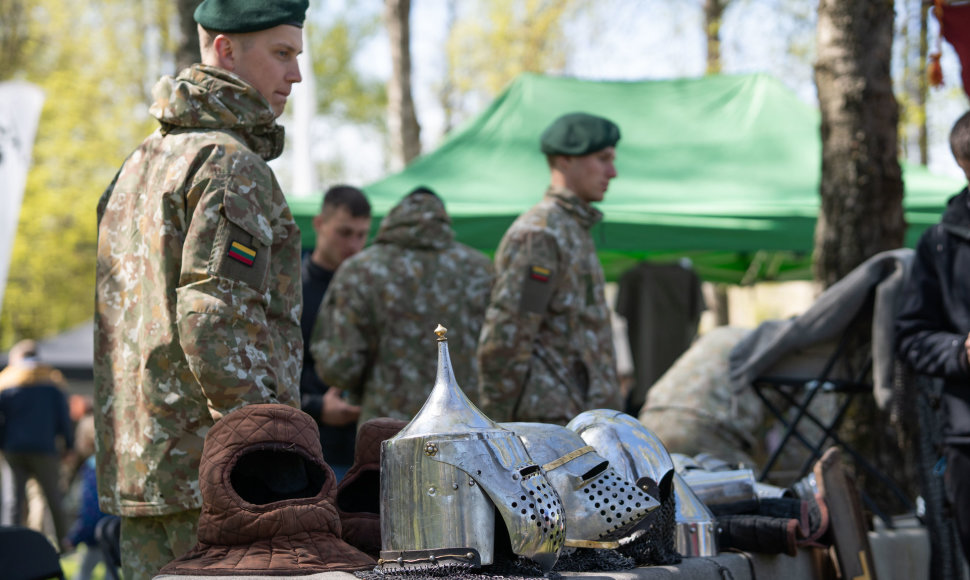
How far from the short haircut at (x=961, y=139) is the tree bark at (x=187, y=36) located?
418cm

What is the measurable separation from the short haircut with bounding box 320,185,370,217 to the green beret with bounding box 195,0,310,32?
231 centimetres

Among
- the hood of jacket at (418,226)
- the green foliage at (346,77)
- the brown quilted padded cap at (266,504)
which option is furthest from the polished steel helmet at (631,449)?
the green foliage at (346,77)

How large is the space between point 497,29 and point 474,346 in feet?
65.2

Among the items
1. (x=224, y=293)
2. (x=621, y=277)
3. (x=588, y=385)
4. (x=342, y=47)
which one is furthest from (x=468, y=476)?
(x=342, y=47)

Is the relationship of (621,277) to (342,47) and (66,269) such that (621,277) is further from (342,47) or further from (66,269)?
(342,47)

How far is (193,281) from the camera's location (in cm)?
254

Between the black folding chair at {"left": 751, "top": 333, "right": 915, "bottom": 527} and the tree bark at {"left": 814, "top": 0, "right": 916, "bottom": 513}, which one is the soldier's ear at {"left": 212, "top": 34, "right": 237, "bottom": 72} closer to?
the black folding chair at {"left": 751, "top": 333, "right": 915, "bottom": 527}

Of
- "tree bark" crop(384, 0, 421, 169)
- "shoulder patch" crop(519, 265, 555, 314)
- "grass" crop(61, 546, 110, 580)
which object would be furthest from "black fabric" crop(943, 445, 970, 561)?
"tree bark" crop(384, 0, 421, 169)

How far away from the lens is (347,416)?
4.61 m

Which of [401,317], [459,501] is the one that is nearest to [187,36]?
[401,317]

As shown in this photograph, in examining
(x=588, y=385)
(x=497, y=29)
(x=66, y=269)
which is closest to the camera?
(x=588, y=385)

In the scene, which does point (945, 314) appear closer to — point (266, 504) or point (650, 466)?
point (650, 466)

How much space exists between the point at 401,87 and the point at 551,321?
988cm

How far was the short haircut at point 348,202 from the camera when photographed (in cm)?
516
